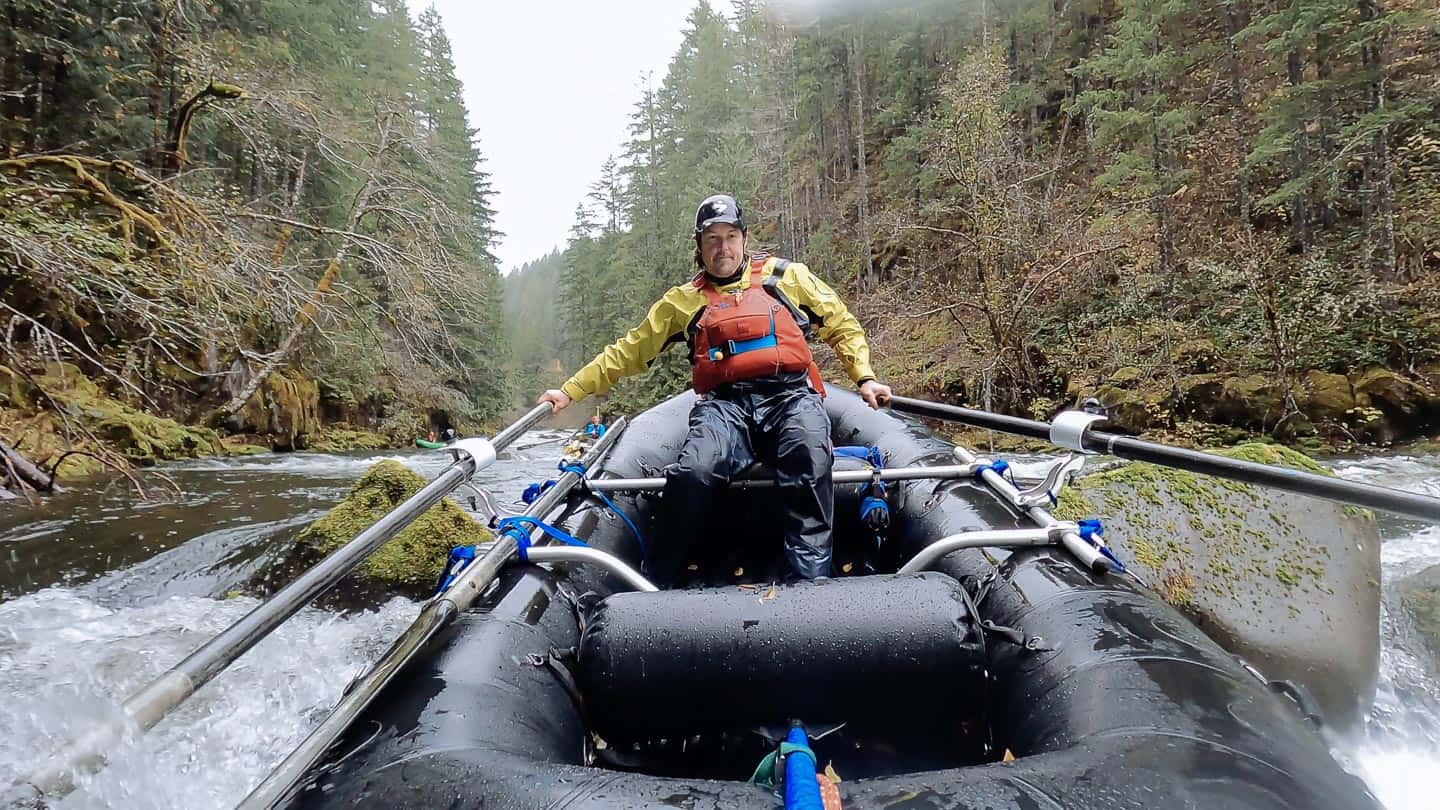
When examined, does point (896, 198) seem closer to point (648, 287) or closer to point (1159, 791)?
point (648, 287)

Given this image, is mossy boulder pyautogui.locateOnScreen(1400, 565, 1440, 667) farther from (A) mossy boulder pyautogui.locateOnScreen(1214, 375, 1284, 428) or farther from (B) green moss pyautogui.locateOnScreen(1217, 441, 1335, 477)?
(A) mossy boulder pyautogui.locateOnScreen(1214, 375, 1284, 428)

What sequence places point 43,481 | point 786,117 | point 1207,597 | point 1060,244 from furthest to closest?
point 786,117
point 1060,244
point 43,481
point 1207,597

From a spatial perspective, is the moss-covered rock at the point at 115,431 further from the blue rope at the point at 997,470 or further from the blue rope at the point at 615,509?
the blue rope at the point at 997,470

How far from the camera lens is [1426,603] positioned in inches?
142

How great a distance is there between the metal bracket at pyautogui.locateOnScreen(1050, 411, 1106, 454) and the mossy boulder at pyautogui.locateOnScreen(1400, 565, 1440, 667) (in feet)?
9.68

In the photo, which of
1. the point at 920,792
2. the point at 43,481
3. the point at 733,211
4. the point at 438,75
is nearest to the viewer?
the point at 920,792

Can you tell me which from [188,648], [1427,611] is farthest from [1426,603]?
[188,648]

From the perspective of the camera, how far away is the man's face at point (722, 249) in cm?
284

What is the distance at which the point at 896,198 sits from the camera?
62.4 ft

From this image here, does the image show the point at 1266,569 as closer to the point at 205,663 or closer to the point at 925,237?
the point at 205,663

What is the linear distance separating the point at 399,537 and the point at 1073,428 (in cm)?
410

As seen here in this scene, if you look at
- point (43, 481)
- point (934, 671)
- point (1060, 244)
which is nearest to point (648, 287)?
point (1060, 244)

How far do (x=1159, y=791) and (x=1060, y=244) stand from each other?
39.1 feet

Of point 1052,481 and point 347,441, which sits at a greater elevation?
point 1052,481
